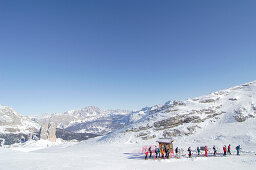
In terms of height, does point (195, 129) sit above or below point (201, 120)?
below

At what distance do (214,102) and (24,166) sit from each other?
69471 mm

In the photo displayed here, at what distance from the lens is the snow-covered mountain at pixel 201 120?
46.1m

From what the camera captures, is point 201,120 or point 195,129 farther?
point 201,120

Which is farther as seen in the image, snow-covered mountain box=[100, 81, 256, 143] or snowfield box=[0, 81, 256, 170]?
snow-covered mountain box=[100, 81, 256, 143]

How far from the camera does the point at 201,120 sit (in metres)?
53.2

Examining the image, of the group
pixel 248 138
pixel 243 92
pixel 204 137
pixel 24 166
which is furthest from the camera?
pixel 243 92

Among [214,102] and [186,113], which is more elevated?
[214,102]

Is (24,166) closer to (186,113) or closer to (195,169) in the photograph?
(195,169)

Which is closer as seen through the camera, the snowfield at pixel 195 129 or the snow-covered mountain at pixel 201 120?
the snowfield at pixel 195 129

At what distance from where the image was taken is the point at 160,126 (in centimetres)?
5331

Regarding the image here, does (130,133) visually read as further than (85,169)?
Yes

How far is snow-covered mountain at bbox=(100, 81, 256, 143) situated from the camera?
151 ft

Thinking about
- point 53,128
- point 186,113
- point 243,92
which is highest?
point 243,92

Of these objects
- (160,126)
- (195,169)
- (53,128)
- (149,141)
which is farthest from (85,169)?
(53,128)
